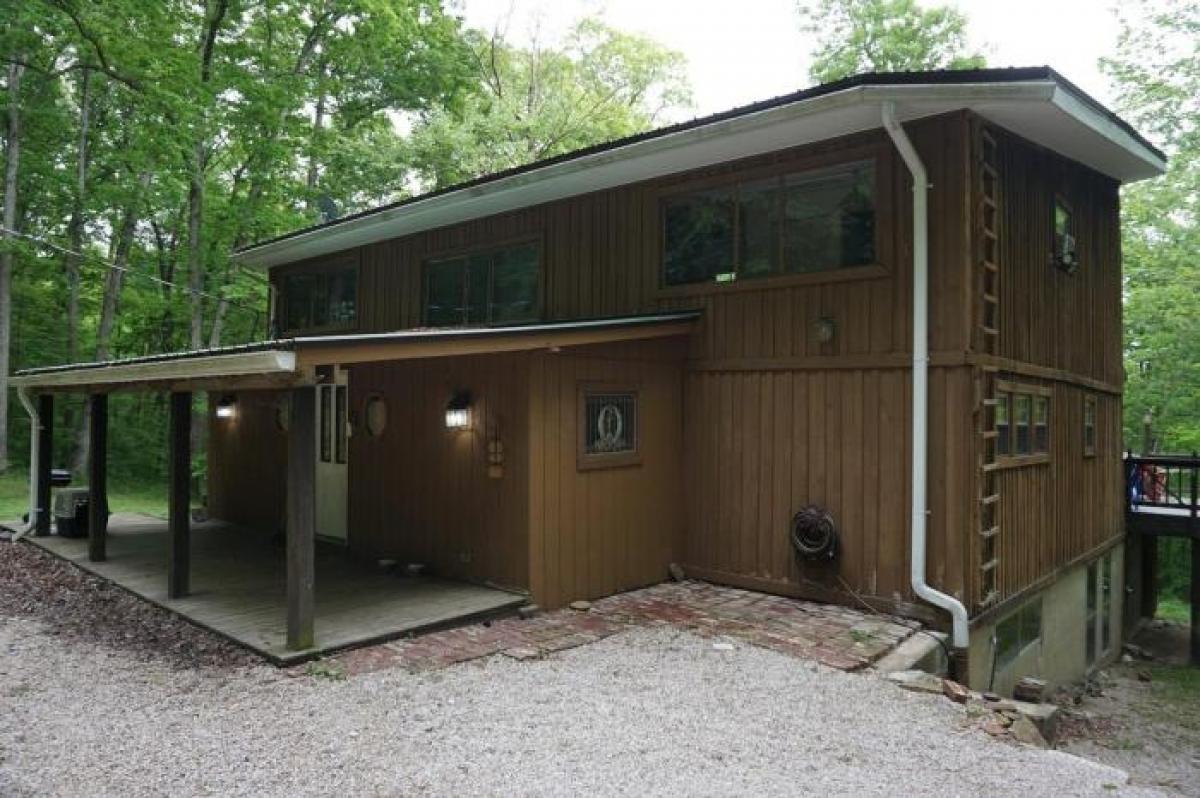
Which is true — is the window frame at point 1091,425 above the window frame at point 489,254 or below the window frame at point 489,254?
below

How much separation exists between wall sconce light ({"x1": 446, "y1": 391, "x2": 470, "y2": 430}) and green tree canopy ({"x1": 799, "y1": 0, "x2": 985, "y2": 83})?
15.5m

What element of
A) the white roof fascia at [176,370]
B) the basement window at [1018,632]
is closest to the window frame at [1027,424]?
the basement window at [1018,632]

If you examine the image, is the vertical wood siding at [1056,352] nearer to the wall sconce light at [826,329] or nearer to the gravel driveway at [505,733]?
the wall sconce light at [826,329]

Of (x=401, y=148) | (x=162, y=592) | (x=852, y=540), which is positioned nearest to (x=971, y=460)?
(x=852, y=540)

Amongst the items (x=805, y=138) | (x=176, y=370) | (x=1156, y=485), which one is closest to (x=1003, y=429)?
(x=805, y=138)

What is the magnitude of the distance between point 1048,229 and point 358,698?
7.38 metres

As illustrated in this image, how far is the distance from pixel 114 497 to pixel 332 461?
28.6 feet

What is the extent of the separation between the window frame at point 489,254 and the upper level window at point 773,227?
64.3 inches

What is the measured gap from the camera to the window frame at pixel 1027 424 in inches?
251

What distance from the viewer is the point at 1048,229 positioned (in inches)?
291

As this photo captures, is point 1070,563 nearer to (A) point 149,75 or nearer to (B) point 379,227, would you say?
(B) point 379,227

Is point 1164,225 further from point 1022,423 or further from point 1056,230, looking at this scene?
point 1022,423

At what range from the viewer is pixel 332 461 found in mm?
8758

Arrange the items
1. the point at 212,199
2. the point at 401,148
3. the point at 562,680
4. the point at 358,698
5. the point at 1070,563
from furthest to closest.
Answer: the point at 401,148
the point at 212,199
the point at 1070,563
the point at 562,680
the point at 358,698
